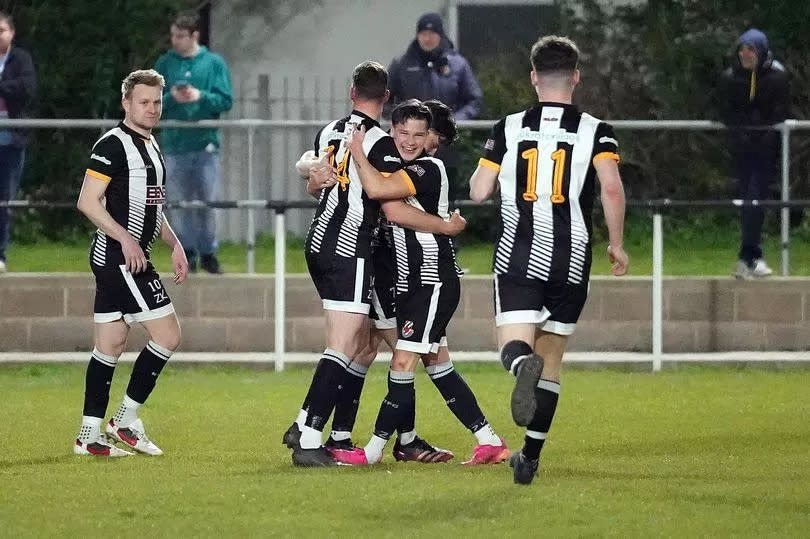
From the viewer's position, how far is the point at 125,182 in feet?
30.9

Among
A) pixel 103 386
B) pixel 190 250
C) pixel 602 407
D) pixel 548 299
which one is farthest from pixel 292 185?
pixel 548 299

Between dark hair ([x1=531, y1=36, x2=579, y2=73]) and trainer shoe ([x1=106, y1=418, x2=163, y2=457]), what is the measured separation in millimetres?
2861

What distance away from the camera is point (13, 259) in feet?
48.3

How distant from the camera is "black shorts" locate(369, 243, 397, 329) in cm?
916

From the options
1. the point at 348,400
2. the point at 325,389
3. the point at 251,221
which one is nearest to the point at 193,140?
the point at 251,221

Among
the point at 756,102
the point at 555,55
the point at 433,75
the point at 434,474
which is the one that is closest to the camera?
the point at 555,55

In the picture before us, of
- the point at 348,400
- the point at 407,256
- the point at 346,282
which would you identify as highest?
the point at 407,256

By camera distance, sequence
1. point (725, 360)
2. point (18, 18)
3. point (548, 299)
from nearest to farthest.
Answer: point (548, 299) < point (725, 360) < point (18, 18)

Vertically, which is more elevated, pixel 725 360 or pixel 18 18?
pixel 18 18

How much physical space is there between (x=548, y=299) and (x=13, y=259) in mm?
7359

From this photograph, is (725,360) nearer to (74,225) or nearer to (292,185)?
(292,185)

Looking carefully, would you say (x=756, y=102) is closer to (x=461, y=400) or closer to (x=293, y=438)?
(x=461, y=400)

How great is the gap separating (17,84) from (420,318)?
6805 millimetres

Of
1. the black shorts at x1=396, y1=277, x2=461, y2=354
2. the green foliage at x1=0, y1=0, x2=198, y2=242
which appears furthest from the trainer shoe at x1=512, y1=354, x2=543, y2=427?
the green foliage at x1=0, y1=0, x2=198, y2=242
